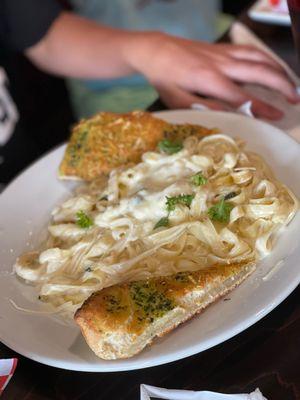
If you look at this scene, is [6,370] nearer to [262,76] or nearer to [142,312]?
[142,312]

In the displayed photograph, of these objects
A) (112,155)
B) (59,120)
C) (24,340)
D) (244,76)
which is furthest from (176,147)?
(59,120)

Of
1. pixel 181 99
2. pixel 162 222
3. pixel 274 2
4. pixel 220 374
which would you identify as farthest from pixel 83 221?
pixel 274 2

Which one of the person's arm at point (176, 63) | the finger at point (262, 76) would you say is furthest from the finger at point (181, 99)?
the finger at point (262, 76)

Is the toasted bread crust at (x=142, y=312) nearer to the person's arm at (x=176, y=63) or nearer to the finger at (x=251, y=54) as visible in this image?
the person's arm at (x=176, y=63)

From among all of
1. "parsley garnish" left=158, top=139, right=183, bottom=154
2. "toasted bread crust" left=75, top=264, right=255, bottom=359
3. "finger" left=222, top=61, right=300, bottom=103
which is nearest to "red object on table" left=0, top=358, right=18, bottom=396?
"toasted bread crust" left=75, top=264, right=255, bottom=359

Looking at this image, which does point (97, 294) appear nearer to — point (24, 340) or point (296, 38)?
point (24, 340)

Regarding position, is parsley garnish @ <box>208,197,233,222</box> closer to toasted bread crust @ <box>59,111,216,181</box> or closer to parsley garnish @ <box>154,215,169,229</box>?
parsley garnish @ <box>154,215,169,229</box>
